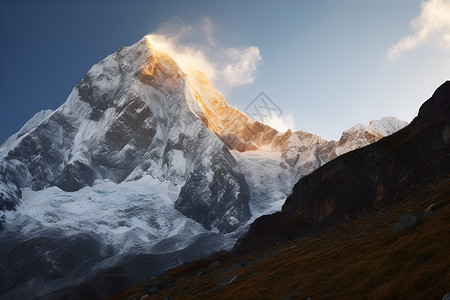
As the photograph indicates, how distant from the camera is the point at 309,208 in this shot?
288 ft

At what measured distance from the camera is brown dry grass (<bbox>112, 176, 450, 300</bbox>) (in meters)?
22.8

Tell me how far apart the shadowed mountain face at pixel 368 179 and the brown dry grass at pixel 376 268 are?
1239 cm

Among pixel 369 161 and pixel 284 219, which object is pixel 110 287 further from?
→ pixel 369 161

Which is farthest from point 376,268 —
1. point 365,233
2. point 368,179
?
point 368,179

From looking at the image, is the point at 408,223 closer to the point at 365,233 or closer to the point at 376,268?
the point at 365,233

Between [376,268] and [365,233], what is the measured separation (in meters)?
14.6

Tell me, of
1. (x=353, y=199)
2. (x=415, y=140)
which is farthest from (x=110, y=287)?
(x=415, y=140)

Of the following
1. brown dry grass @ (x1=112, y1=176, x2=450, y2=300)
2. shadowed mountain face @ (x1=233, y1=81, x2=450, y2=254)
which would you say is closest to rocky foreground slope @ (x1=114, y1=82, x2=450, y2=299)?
brown dry grass @ (x1=112, y1=176, x2=450, y2=300)

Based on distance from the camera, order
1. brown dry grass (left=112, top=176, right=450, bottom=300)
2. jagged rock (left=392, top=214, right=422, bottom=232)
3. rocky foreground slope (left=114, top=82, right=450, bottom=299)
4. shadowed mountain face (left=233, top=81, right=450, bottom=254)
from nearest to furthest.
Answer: brown dry grass (left=112, top=176, right=450, bottom=300) < rocky foreground slope (left=114, top=82, right=450, bottom=299) < jagged rock (left=392, top=214, right=422, bottom=232) < shadowed mountain face (left=233, top=81, right=450, bottom=254)

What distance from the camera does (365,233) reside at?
41656mm

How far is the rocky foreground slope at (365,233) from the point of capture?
84.5 feet

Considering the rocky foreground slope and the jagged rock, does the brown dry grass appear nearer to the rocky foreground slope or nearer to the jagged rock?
the rocky foreground slope

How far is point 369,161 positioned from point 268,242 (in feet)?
96.3

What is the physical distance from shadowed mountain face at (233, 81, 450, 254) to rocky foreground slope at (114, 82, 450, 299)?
22cm
